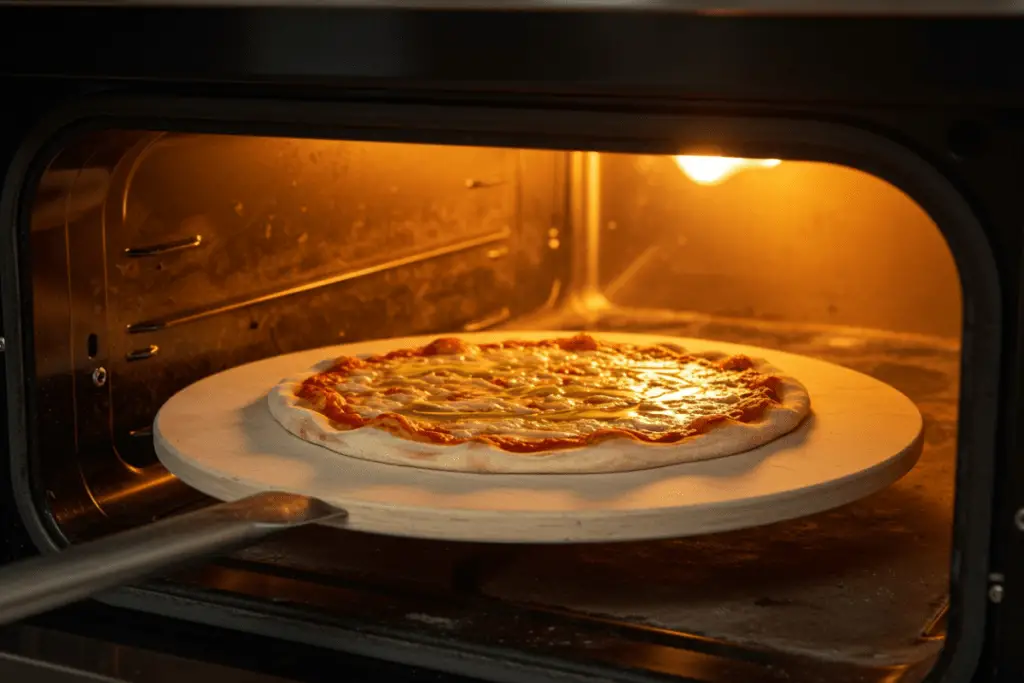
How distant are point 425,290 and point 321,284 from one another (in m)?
0.23

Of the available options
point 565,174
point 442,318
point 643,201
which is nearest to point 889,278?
point 643,201

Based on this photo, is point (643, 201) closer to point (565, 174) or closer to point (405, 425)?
point (565, 174)

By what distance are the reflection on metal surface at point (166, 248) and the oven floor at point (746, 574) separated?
0.31 meters

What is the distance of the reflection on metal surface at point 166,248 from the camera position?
4.24 ft

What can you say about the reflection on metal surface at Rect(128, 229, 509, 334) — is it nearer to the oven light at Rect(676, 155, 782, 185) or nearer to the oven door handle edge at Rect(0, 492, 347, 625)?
the oven light at Rect(676, 155, 782, 185)

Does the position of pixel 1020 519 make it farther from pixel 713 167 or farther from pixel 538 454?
pixel 713 167

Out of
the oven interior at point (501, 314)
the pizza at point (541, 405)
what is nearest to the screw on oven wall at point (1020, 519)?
the oven interior at point (501, 314)

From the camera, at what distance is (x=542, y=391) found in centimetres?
134

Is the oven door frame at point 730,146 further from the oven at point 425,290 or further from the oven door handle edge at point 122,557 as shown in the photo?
the oven door handle edge at point 122,557

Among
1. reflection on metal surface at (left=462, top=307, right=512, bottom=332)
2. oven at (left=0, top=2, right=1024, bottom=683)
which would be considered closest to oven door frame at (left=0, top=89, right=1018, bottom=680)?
oven at (left=0, top=2, right=1024, bottom=683)

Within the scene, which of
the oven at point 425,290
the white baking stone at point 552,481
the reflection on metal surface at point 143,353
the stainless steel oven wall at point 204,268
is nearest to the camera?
the oven at point 425,290

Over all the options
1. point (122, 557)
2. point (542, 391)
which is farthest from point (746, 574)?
point (122, 557)

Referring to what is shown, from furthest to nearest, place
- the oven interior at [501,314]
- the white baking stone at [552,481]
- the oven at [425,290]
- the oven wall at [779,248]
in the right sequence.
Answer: the oven wall at [779,248], the oven interior at [501,314], the white baking stone at [552,481], the oven at [425,290]

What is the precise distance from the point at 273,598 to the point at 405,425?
7.0 inches
